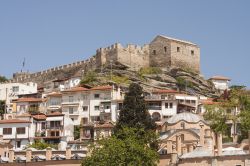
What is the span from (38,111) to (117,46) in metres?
23.0

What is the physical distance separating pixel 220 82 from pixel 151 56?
637 inches

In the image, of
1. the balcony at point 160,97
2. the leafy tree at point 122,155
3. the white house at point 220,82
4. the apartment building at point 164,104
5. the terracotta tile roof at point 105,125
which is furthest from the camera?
the white house at point 220,82

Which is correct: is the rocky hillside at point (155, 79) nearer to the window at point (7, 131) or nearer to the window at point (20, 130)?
the window at point (20, 130)

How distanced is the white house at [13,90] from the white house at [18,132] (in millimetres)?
26987

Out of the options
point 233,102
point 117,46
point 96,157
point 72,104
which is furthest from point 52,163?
point 117,46

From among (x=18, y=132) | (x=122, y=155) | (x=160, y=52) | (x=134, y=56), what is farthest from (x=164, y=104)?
(x=122, y=155)

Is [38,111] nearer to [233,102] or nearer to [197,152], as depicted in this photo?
[233,102]

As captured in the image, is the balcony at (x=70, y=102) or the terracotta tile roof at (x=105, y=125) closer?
the terracotta tile roof at (x=105, y=125)

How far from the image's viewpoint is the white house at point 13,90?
393 feet

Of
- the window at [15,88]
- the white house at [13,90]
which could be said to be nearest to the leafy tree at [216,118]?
the white house at [13,90]

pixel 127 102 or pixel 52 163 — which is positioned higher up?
pixel 127 102

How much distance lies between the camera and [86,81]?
110375 mm

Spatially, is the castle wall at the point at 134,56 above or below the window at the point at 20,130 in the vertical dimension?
above

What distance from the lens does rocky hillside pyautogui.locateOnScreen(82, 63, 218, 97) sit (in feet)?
361
